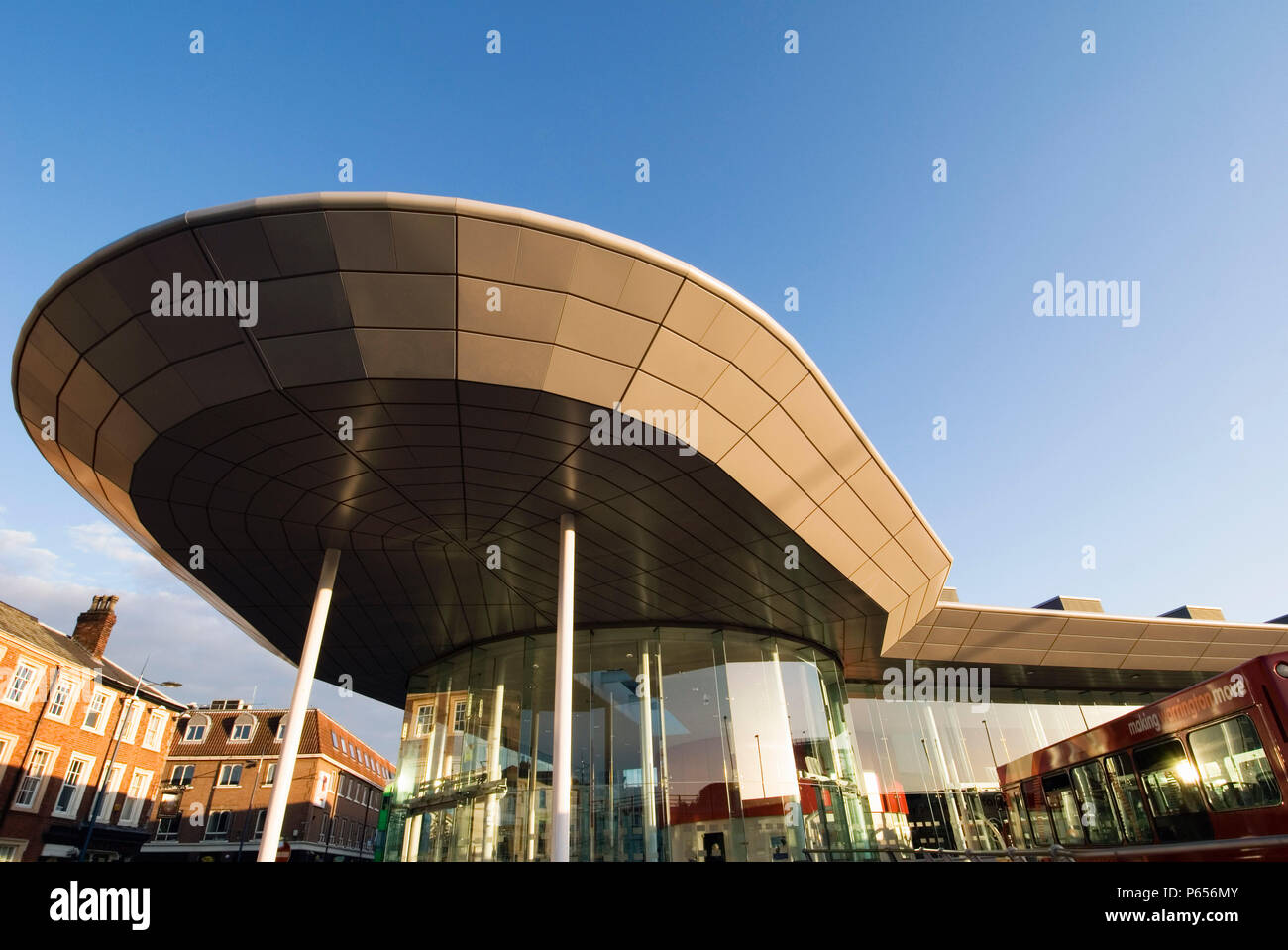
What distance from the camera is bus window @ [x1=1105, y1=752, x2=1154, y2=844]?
33.2ft

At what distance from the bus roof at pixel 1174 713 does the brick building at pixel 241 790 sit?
38.8 m

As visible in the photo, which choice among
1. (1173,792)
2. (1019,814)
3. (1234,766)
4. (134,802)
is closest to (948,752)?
(1019,814)

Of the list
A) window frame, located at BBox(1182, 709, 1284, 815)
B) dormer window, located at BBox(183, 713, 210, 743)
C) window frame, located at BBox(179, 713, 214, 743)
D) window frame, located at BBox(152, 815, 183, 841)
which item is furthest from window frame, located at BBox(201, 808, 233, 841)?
window frame, located at BBox(1182, 709, 1284, 815)

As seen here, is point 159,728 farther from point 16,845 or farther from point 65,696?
point 16,845

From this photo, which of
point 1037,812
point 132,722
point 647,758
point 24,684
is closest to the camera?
point 1037,812

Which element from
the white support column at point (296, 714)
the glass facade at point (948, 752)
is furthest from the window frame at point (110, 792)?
the glass facade at point (948, 752)

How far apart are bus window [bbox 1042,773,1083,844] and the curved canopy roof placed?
4.99 metres

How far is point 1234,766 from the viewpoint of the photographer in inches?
339

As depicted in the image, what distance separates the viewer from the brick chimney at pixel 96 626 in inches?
1282

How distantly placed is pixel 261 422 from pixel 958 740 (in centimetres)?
2488

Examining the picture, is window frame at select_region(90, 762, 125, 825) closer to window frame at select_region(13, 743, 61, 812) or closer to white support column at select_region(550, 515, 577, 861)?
window frame at select_region(13, 743, 61, 812)

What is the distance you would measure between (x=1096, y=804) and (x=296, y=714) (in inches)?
579

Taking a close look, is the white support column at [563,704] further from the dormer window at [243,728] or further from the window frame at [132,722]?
the dormer window at [243,728]
